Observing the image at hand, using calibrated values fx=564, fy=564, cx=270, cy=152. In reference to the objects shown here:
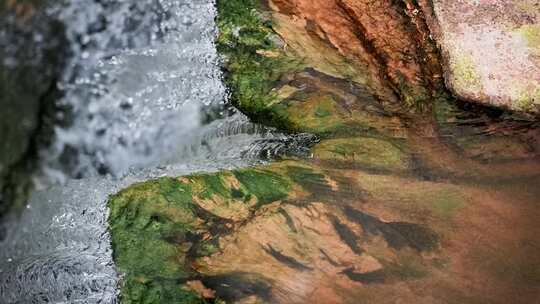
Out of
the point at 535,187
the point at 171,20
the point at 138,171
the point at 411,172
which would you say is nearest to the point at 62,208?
the point at 138,171

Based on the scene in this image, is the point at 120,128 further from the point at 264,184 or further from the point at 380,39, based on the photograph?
the point at 380,39

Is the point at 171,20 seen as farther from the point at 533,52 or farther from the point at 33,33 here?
the point at 533,52

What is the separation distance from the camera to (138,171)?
325 centimetres

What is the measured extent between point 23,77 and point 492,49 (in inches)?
→ 103

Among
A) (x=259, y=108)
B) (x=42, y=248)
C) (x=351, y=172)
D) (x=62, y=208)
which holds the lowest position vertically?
(x=42, y=248)

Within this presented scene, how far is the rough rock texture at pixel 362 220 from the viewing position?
2504 mm

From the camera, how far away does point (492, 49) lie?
258cm

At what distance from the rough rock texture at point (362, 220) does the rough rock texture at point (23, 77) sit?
2.97ft

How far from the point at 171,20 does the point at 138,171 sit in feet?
3.16

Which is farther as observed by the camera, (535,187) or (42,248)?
(42,248)

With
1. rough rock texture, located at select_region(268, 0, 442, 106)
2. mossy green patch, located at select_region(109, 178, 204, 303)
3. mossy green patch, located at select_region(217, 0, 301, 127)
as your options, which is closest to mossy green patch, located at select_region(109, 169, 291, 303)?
mossy green patch, located at select_region(109, 178, 204, 303)

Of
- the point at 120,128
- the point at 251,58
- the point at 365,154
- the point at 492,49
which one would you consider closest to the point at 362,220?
the point at 365,154

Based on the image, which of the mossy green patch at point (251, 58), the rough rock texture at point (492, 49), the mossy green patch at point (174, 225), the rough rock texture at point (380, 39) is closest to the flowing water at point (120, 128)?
the mossy green patch at point (251, 58)

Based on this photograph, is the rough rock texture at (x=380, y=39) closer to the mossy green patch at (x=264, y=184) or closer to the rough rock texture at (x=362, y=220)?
the rough rock texture at (x=362, y=220)
